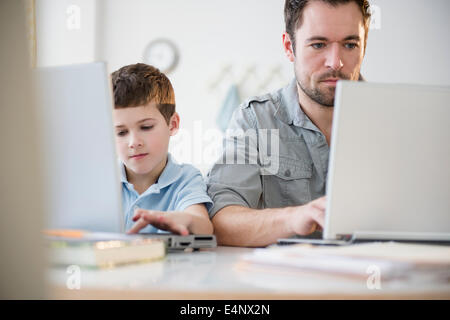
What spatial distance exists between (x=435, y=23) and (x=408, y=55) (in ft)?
0.88

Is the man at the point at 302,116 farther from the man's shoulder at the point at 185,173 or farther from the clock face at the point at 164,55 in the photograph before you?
the clock face at the point at 164,55

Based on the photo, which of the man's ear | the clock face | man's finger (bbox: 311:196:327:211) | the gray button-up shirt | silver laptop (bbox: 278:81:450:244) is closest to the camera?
silver laptop (bbox: 278:81:450:244)

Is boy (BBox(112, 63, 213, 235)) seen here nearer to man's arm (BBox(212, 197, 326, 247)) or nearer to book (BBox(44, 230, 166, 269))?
man's arm (BBox(212, 197, 326, 247))

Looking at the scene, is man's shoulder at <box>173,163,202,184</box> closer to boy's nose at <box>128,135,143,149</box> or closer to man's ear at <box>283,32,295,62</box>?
boy's nose at <box>128,135,143,149</box>

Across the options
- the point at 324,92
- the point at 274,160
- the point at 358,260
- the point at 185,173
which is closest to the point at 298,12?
the point at 324,92

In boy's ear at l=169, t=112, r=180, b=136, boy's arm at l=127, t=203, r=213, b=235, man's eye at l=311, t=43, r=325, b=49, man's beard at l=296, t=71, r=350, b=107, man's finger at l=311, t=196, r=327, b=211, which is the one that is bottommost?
boy's arm at l=127, t=203, r=213, b=235

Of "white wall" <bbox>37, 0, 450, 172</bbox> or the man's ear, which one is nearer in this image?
the man's ear

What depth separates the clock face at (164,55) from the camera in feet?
12.2

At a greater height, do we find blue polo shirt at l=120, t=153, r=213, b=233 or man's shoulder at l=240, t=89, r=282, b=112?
man's shoulder at l=240, t=89, r=282, b=112

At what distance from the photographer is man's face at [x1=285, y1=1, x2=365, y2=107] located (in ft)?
4.94

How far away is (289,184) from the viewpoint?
1521 millimetres

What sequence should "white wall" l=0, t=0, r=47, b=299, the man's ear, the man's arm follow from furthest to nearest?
1. the man's ear
2. the man's arm
3. "white wall" l=0, t=0, r=47, b=299

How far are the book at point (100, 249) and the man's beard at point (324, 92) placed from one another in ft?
3.21

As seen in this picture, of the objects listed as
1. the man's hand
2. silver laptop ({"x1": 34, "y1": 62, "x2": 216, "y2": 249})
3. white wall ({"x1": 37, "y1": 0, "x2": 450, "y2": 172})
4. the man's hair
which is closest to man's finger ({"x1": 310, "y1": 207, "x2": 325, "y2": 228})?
the man's hand
